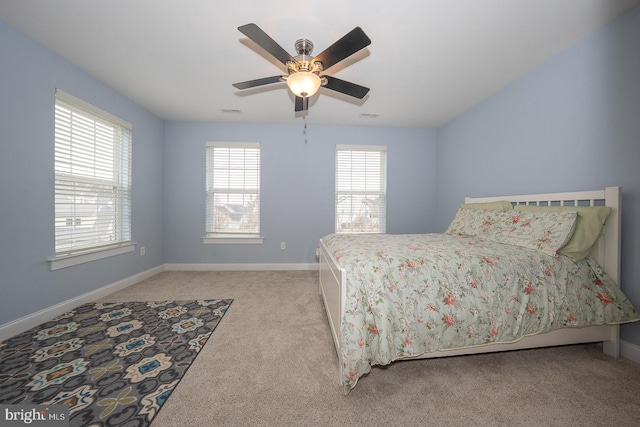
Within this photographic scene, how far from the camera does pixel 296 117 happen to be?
3738mm

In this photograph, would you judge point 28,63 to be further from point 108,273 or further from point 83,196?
point 108,273

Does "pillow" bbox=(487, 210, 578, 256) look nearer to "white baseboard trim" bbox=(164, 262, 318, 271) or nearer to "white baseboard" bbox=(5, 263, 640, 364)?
"white baseboard" bbox=(5, 263, 640, 364)

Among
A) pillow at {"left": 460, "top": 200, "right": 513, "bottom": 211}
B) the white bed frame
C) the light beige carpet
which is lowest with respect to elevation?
the light beige carpet

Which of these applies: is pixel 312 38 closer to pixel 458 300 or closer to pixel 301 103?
pixel 301 103

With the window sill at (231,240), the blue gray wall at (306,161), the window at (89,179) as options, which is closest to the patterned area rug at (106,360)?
the blue gray wall at (306,161)

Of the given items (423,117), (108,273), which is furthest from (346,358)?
(423,117)

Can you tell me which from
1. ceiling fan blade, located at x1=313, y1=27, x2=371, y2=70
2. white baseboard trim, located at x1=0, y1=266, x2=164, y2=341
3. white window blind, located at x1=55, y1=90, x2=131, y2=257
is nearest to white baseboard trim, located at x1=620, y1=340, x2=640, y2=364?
ceiling fan blade, located at x1=313, y1=27, x2=371, y2=70

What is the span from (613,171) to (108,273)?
5.15m

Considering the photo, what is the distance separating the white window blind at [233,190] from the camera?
4023 mm

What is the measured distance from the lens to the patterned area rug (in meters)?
1.30

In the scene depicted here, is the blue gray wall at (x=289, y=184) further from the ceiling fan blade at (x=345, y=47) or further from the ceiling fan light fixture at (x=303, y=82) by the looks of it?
the ceiling fan blade at (x=345, y=47)

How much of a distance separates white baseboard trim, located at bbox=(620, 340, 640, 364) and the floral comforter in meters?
0.24

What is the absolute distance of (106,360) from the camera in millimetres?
1653

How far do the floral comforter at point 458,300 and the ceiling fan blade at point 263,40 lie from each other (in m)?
1.53
